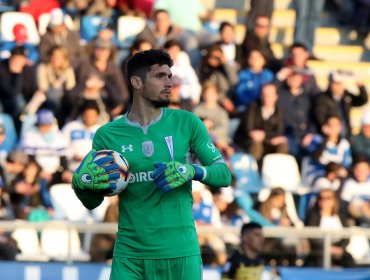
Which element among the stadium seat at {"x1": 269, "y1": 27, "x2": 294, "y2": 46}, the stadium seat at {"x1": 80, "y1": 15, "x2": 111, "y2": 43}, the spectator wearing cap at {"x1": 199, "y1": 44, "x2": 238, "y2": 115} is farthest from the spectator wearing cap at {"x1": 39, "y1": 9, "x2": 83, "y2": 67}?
the stadium seat at {"x1": 269, "y1": 27, "x2": 294, "y2": 46}

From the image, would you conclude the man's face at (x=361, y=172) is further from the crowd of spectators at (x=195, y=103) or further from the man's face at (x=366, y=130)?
the man's face at (x=366, y=130)

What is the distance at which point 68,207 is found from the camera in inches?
461

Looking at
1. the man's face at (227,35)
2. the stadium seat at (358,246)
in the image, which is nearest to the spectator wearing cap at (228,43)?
the man's face at (227,35)

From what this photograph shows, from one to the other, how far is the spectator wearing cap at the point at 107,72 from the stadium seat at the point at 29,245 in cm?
280

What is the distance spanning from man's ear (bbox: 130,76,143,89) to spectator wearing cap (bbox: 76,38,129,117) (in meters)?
6.56

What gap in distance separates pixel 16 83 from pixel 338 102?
3804mm

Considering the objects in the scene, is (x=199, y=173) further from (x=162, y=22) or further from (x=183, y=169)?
(x=162, y=22)

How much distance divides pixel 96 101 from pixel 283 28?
3951mm

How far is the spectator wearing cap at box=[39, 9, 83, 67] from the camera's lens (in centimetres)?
1353

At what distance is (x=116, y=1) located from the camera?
570 inches

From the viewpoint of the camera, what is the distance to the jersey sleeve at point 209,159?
6.28m

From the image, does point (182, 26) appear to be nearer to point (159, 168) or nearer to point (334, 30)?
point (334, 30)

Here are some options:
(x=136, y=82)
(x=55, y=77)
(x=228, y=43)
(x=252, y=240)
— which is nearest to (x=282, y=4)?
(x=228, y=43)

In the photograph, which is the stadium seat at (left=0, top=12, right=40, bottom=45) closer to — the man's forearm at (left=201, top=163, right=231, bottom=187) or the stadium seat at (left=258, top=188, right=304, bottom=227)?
the stadium seat at (left=258, top=188, right=304, bottom=227)
